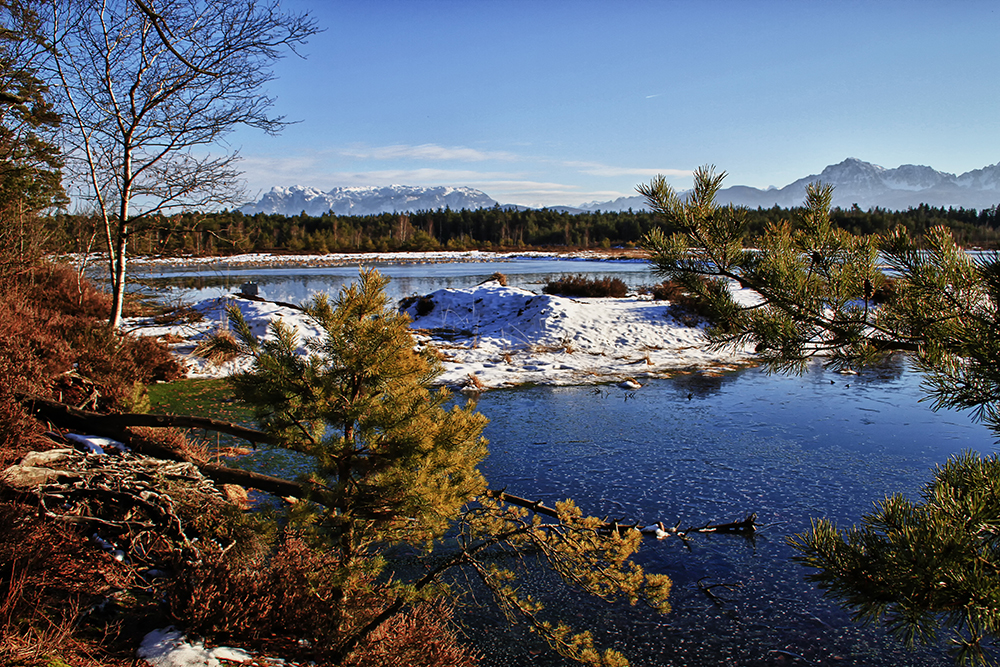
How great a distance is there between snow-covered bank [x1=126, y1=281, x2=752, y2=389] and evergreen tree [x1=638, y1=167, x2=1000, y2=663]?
10.3m

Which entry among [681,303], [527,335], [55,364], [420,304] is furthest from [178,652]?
[420,304]

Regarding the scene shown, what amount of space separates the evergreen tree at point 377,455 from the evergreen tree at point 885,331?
5.44 feet

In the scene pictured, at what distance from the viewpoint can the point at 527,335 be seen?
19.3 meters

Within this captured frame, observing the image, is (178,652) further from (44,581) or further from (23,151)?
(23,151)

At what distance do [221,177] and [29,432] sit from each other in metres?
6.80

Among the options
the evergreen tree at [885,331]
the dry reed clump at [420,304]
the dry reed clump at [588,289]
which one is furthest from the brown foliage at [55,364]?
the dry reed clump at [588,289]

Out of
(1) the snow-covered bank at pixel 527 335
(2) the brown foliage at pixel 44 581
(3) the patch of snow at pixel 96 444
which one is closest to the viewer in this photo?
(2) the brown foliage at pixel 44 581

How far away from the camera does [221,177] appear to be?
443 inches

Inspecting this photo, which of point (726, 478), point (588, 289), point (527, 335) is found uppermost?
point (588, 289)

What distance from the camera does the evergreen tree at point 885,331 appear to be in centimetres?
242

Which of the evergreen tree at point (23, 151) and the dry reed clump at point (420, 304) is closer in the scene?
the evergreen tree at point (23, 151)

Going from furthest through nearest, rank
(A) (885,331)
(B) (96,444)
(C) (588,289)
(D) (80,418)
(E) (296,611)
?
(C) (588,289)
(D) (80,418)
(B) (96,444)
(E) (296,611)
(A) (885,331)

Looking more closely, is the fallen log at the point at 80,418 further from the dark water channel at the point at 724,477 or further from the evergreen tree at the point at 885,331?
the evergreen tree at the point at 885,331

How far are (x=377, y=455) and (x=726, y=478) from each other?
600 cm
